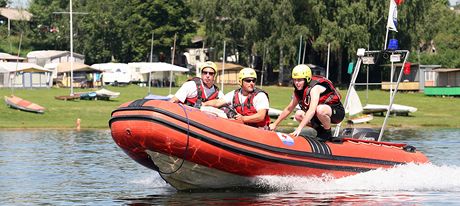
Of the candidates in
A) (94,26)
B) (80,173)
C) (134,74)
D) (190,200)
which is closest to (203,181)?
(190,200)

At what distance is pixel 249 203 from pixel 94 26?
70.8m

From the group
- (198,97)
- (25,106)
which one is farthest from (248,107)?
(25,106)

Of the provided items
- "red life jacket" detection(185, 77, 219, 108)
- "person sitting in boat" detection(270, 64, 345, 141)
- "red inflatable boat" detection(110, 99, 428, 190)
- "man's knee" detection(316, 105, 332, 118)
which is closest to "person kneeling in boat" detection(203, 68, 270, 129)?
"red life jacket" detection(185, 77, 219, 108)

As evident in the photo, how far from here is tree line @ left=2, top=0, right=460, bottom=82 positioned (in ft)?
198

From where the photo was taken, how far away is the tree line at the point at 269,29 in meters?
60.2

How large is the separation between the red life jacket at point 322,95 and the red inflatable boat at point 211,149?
22.4 inches

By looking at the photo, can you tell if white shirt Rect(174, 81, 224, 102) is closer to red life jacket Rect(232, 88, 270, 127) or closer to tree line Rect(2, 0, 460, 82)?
red life jacket Rect(232, 88, 270, 127)

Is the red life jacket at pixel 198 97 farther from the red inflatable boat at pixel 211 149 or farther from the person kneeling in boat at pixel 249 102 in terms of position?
the red inflatable boat at pixel 211 149

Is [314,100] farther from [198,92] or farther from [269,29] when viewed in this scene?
[269,29]

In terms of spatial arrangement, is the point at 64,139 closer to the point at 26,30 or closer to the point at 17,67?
the point at 17,67

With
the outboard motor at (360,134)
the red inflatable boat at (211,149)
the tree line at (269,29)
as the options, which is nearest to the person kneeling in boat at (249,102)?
the red inflatable boat at (211,149)

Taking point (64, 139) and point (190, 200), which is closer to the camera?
point (190, 200)

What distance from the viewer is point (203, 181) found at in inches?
587

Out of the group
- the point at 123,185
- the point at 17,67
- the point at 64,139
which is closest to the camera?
the point at 123,185
